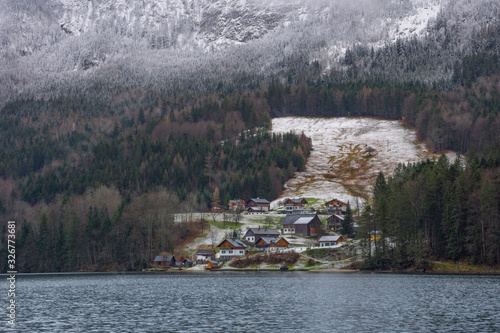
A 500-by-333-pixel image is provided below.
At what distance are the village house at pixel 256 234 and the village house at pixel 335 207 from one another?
30117mm

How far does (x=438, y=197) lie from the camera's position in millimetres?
102438

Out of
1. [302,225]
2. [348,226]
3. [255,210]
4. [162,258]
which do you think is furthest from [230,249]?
[255,210]

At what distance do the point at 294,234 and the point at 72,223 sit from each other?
5872 centimetres

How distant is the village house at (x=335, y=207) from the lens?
167 m

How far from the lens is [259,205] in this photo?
17650 cm

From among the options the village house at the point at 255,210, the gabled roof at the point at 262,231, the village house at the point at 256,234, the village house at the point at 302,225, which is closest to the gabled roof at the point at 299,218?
the village house at the point at 302,225

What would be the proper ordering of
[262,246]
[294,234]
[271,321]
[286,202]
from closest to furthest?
1. [271,321]
2. [262,246]
3. [294,234]
4. [286,202]

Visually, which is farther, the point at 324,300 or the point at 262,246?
the point at 262,246

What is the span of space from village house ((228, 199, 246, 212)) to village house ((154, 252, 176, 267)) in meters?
41.0

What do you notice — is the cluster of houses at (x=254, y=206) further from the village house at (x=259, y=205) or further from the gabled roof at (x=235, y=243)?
the gabled roof at (x=235, y=243)

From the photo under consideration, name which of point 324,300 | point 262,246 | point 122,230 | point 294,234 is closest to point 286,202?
point 294,234

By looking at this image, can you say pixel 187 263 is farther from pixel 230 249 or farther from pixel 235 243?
pixel 235 243

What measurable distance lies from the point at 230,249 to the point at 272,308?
270ft

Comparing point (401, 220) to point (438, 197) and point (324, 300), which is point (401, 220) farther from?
point (324, 300)
